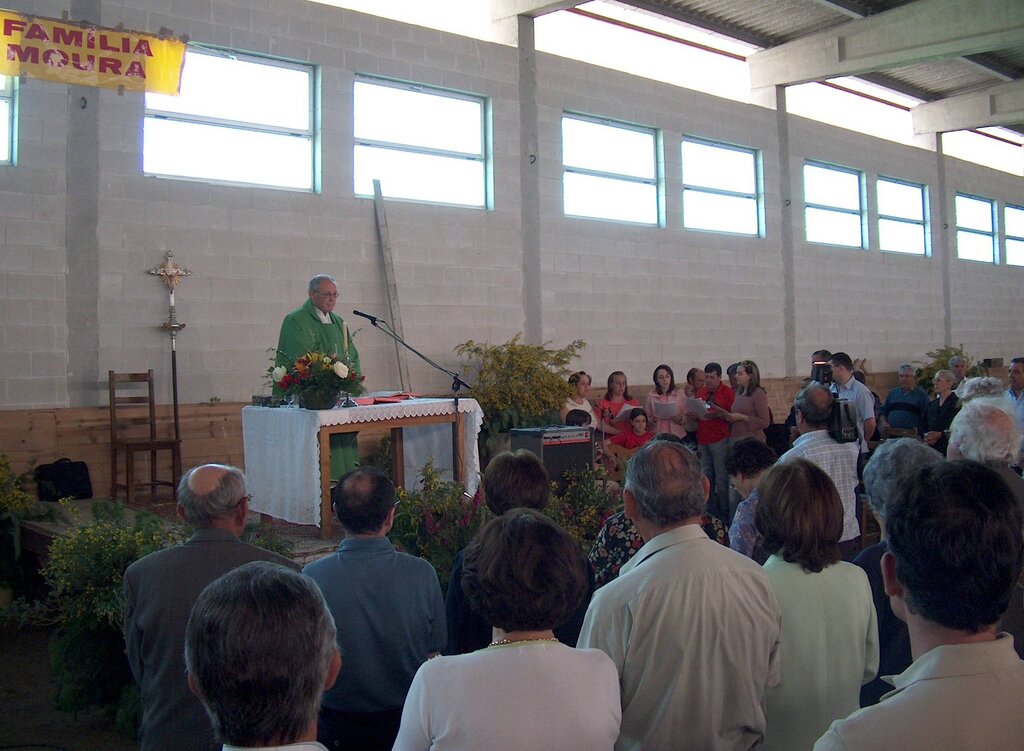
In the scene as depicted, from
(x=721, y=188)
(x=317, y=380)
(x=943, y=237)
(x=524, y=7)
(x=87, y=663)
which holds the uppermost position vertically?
(x=524, y=7)

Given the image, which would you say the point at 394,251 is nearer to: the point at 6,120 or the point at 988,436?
the point at 6,120

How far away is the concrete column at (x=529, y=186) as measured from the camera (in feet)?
31.4

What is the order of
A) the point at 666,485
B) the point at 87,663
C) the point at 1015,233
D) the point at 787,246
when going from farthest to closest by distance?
the point at 1015,233 < the point at 787,246 < the point at 87,663 < the point at 666,485

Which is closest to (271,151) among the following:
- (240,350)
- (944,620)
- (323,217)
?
(323,217)

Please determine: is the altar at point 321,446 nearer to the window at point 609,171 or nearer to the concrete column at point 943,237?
the window at point 609,171

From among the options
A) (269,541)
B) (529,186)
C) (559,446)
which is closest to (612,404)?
(559,446)

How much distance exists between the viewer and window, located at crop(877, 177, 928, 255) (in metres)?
14.0

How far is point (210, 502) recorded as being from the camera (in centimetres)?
239

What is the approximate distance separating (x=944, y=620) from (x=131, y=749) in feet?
11.3

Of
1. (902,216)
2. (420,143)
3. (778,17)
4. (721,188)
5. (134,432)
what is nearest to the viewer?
(134,432)

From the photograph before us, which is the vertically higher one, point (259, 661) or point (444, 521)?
point (259, 661)

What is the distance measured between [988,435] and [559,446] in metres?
3.61

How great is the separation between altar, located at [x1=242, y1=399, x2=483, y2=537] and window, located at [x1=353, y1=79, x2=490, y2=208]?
3246 millimetres

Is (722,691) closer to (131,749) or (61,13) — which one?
(131,749)
